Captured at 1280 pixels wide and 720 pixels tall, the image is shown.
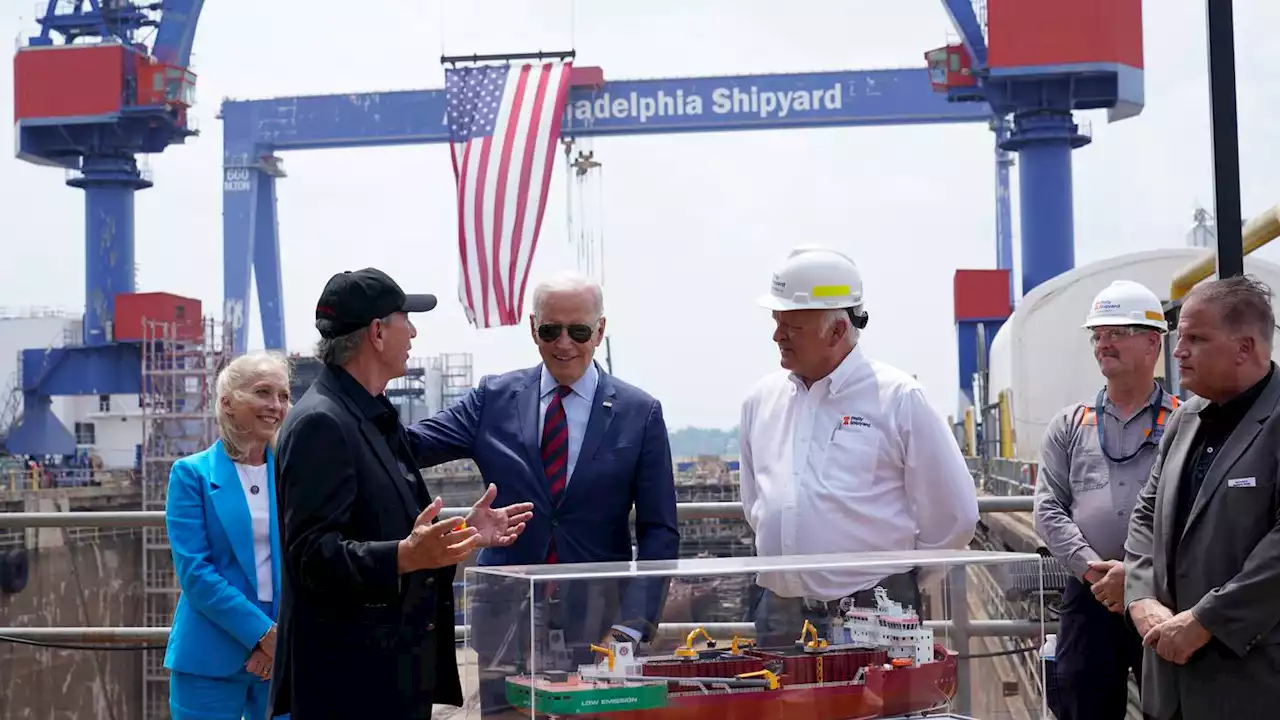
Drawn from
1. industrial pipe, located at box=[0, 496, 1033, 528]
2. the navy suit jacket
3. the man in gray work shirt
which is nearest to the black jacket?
the navy suit jacket

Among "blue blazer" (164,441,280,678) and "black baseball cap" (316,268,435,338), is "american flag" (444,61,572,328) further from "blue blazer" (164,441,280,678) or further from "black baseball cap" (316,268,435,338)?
"black baseball cap" (316,268,435,338)

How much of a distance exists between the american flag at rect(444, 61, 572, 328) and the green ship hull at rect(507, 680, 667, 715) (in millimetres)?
16235

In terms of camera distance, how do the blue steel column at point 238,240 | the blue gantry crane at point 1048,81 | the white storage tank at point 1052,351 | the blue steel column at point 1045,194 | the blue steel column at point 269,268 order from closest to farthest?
the white storage tank at point 1052,351 → the blue gantry crane at point 1048,81 → the blue steel column at point 1045,194 → the blue steel column at point 238,240 → the blue steel column at point 269,268

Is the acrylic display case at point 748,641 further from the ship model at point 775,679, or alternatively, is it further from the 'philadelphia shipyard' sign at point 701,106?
the 'philadelphia shipyard' sign at point 701,106

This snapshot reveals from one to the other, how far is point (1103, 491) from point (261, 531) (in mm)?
2387

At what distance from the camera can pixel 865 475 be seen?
3.57m

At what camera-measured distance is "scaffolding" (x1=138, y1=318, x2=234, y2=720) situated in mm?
32406

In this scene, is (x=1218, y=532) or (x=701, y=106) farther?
(x=701, y=106)

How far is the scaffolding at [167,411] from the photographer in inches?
1276

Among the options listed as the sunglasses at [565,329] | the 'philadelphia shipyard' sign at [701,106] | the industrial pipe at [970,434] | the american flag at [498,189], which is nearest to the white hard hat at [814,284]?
the sunglasses at [565,329]

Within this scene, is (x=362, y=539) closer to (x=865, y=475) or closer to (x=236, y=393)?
(x=236, y=393)

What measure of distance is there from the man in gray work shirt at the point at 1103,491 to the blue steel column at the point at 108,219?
30940mm

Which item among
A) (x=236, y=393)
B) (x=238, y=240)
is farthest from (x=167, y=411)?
(x=236, y=393)

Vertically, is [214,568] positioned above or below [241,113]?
below
